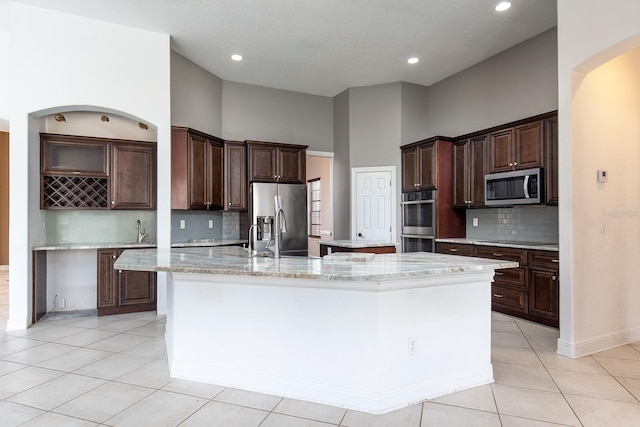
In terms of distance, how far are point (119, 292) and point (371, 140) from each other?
437 cm

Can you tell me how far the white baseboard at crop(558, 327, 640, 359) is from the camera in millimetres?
3047

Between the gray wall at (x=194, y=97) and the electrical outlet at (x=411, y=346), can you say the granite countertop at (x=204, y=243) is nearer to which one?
the gray wall at (x=194, y=97)

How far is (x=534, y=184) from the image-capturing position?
4.15 metres

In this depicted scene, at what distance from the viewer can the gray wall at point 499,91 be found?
4445mm

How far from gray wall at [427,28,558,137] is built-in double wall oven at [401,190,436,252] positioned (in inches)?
46.9

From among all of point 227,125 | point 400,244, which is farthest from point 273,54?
point 400,244

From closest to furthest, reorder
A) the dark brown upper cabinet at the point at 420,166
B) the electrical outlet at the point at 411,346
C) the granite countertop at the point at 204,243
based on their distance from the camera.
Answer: the electrical outlet at the point at 411,346
the granite countertop at the point at 204,243
the dark brown upper cabinet at the point at 420,166

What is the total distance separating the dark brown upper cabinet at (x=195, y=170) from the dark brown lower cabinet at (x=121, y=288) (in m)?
0.96

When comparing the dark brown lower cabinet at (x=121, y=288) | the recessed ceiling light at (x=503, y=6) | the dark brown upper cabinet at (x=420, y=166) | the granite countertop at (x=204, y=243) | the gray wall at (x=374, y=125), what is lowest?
the dark brown lower cabinet at (x=121, y=288)

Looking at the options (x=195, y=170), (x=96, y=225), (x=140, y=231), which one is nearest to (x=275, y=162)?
(x=195, y=170)

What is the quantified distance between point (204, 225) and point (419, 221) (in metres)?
3.28

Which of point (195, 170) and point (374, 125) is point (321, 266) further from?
point (374, 125)

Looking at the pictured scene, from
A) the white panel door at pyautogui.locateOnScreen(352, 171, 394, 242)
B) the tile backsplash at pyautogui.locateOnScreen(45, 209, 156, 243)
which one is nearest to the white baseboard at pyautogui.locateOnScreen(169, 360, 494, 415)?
the tile backsplash at pyautogui.locateOnScreen(45, 209, 156, 243)

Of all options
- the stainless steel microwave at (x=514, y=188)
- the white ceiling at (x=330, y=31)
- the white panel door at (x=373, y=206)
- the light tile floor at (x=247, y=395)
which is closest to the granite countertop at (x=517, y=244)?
the stainless steel microwave at (x=514, y=188)
